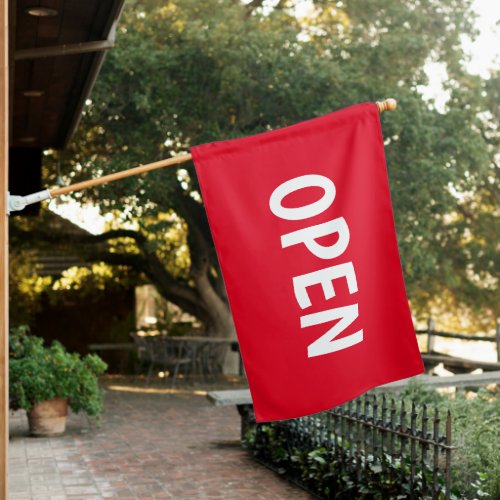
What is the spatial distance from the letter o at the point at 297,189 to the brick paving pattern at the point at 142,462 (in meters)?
4.20

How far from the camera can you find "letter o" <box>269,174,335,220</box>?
4.30 meters

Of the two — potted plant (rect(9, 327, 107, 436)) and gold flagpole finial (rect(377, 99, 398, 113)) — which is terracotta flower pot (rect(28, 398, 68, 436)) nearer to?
potted plant (rect(9, 327, 107, 436))

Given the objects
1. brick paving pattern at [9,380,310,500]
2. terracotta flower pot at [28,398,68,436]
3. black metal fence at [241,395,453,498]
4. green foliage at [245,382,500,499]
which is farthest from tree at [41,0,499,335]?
black metal fence at [241,395,453,498]

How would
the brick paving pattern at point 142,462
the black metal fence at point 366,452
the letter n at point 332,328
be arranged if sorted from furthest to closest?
the brick paving pattern at point 142,462, the black metal fence at point 366,452, the letter n at point 332,328

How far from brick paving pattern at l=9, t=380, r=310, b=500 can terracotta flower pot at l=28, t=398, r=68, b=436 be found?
0.18 meters

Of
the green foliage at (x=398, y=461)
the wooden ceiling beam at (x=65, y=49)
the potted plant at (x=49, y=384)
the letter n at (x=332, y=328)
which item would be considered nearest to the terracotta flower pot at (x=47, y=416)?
the potted plant at (x=49, y=384)

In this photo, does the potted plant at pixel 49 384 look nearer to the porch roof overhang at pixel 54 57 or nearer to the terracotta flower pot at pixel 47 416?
the terracotta flower pot at pixel 47 416

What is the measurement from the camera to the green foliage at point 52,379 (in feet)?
35.0

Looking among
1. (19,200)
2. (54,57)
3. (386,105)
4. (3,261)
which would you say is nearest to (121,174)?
(19,200)

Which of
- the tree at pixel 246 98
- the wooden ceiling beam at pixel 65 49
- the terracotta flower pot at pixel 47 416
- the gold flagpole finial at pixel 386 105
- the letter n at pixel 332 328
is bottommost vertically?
the terracotta flower pot at pixel 47 416

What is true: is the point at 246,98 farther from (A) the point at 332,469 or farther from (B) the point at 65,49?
(A) the point at 332,469

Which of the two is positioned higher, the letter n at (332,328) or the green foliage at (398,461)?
the letter n at (332,328)

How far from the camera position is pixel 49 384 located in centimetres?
1076

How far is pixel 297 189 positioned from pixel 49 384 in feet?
23.4
